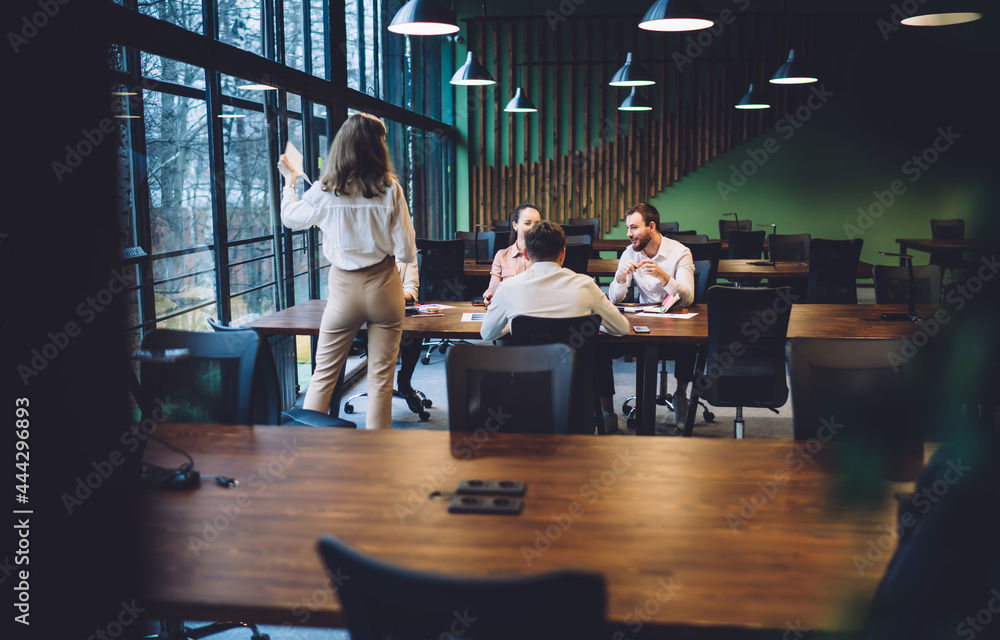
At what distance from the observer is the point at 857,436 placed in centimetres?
43

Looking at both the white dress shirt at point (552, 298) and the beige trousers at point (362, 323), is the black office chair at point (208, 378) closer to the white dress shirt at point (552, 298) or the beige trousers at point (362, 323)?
the beige trousers at point (362, 323)

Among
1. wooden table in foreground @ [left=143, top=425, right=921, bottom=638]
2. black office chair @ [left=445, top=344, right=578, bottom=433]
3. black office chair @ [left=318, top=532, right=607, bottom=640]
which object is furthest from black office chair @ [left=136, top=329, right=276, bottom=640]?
black office chair @ [left=318, top=532, right=607, bottom=640]

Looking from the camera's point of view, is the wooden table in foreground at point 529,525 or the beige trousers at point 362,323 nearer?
the wooden table in foreground at point 529,525

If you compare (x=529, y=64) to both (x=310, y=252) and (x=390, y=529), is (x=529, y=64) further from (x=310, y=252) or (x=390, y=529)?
(x=390, y=529)

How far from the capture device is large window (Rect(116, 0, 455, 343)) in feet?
11.6

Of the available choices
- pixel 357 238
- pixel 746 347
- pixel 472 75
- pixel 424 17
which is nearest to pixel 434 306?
pixel 357 238

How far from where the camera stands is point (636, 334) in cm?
386

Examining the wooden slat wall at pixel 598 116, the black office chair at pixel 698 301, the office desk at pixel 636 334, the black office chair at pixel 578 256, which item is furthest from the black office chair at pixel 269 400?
the wooden slat wall at pixel 598 116

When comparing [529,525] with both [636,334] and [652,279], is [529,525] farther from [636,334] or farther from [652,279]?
[652,279]

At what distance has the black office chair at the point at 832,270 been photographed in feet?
20.9

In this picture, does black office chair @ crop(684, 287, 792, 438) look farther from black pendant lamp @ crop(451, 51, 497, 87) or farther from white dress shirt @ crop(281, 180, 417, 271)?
black pendant lamp @ crop(451, 51, 497, 87)

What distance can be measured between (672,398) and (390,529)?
13.6 feet

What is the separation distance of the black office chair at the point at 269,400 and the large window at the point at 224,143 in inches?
21.7

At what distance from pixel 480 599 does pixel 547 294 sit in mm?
2702
